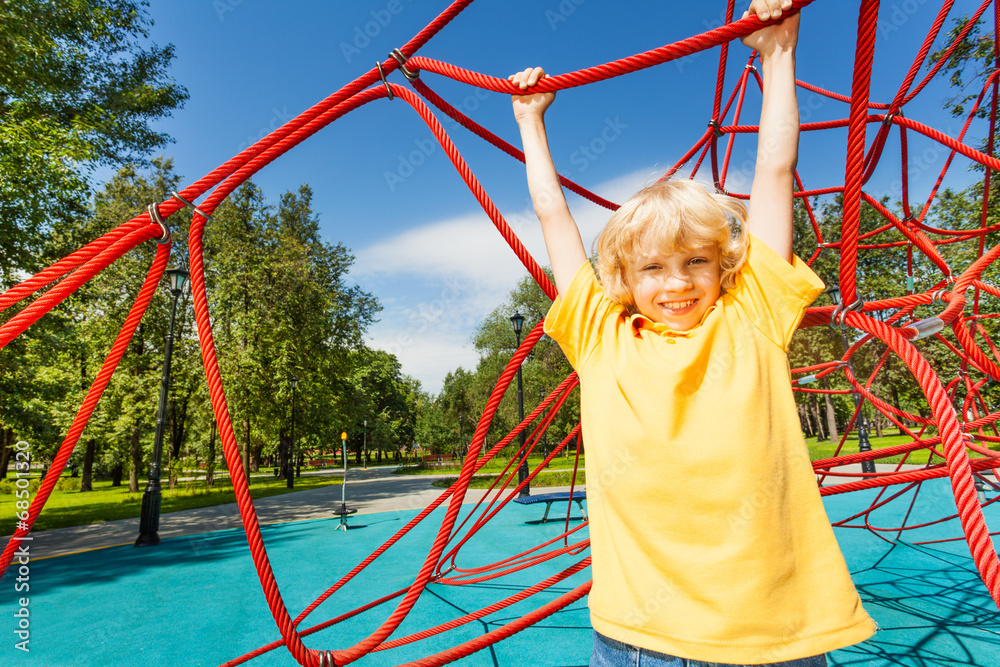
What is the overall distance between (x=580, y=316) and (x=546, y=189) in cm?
37

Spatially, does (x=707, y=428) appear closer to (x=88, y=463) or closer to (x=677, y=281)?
(x=677, y=281)

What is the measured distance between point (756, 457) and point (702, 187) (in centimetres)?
57

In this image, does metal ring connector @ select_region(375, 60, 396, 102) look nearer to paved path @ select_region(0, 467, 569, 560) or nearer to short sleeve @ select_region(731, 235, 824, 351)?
short sleeve @ select_region(731, 235, 824, 351)

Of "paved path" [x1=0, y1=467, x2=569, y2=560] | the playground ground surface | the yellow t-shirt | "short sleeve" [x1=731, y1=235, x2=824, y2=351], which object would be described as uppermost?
"short sleeve" [x1=731, y1=235, x2=824, y2=351]

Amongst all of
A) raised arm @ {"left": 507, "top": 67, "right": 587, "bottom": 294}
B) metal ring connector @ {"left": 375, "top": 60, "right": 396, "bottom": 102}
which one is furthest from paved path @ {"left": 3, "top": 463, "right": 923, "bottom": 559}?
raised arm @ {"left": 507, "top": 67, "right": 587, "bottom": 294}

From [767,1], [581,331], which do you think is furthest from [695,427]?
[767,1]

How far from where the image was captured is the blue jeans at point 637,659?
0.78m

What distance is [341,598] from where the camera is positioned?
15.3ft

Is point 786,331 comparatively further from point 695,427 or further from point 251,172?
point 251,172

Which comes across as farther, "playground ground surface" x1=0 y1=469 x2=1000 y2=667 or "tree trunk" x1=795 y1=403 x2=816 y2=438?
"tree trunk" x1=795 y1=403 x2=816 y2=438

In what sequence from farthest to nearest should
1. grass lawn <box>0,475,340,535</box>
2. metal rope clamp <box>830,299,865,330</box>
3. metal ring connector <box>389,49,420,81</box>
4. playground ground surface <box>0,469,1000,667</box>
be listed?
grass lawn <box>0,475,340,535</box>
playground ground surface <box>0,469,1000,667</box>
metal ring connector <box>389,49,420,81</box>
metal rope clamp <box>830,299,865,330</box>

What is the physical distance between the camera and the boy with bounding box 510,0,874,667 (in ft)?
2.60

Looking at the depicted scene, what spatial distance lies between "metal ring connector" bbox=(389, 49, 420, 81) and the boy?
1020mm
